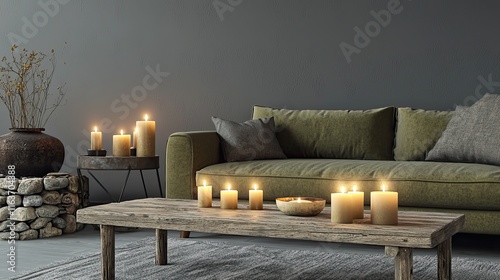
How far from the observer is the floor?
3537 millimetres

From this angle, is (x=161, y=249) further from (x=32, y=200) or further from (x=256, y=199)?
(x=32, y=200)

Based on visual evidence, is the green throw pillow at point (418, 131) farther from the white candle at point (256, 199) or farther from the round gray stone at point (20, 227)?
the round gray stone at point (20, 227)

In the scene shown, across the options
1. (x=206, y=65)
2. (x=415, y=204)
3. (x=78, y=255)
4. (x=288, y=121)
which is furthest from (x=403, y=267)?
(x=206, y=65)

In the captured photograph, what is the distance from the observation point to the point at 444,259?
2557 mm

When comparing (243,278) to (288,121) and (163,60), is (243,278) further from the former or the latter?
(163,60)

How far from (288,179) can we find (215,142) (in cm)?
66

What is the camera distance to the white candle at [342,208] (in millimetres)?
2443

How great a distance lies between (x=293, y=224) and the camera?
2.42 meters

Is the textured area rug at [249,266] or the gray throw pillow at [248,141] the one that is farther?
the gray throw pillow at [248,141]

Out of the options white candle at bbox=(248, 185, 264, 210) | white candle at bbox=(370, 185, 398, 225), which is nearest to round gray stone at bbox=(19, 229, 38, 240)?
white candle at bbox=(248, 185, 264, 210)

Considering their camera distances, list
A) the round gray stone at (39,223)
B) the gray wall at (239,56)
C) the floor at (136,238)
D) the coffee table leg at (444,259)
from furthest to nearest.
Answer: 1. the gray wall at (239,56)
2. the round gray stone at (39,223)
3. the floor at (136,238)
4. the coffee table leg at (444,259)

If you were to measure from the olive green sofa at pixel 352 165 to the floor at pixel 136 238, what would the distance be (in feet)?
0.95

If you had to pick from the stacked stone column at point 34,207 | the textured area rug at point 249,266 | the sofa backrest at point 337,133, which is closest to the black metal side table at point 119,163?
the stacked stone column at point 34,207

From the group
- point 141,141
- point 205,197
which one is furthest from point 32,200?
point 205,197
